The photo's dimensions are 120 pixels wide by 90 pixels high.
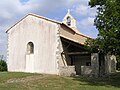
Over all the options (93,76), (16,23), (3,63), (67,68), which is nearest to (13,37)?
(16,23)

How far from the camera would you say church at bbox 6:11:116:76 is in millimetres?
30969

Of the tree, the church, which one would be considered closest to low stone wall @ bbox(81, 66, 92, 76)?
the church

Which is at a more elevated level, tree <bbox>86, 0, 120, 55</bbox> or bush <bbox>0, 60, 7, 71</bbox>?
tree <bbox>86, 0, 120, 55</bbox>

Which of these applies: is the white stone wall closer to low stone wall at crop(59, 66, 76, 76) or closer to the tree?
low stone wall at crop(59, 66, 76, 76)

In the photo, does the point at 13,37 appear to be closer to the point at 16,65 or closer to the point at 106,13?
the point at 16,65

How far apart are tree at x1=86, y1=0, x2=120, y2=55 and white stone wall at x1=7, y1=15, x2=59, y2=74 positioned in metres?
7.06

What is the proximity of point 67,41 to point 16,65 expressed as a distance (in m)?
6.92

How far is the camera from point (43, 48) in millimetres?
31625

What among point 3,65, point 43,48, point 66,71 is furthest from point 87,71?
point 3,65

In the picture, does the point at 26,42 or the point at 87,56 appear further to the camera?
the point at 87,56

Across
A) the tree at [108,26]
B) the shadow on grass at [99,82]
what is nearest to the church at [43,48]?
the shadow on grass at [99,82]

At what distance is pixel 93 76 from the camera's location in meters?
30.7

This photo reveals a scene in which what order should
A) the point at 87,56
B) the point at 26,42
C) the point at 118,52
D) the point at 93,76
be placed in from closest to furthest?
the point at 118,52 < the point at 93,76 < the point at 26,42 < the point at 87,56

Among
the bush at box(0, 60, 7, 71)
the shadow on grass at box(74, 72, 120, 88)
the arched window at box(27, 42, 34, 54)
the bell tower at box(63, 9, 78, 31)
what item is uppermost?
the bell tower at box(63, 9, 78, 31)
